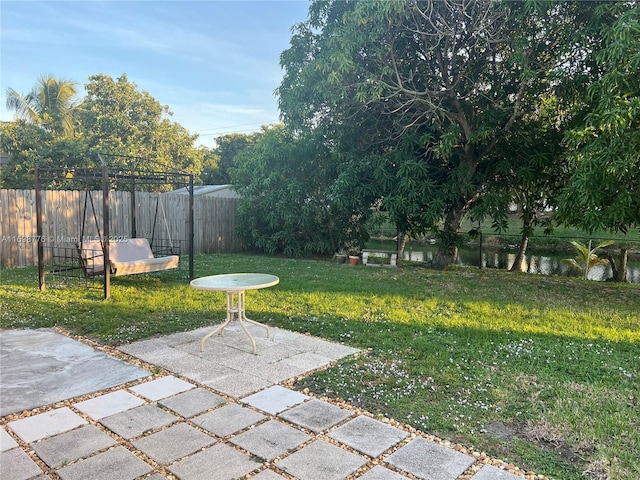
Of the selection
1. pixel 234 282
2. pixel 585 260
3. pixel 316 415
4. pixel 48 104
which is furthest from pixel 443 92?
pixel 48 104

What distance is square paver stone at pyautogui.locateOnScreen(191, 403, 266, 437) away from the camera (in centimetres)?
229

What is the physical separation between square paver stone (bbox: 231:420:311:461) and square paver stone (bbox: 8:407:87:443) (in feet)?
3.15

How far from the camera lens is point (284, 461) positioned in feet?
6.53

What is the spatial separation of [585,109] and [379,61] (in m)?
3.31

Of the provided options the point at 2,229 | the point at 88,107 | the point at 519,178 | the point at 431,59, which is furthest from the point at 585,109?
the point at 88,107

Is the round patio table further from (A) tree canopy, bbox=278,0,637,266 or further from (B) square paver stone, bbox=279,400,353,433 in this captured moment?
(A) tree canopy, bbox=278,0,637,266

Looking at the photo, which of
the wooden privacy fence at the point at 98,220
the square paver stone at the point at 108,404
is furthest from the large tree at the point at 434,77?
the square paver stone at the point at 108,404

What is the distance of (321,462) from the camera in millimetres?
1984

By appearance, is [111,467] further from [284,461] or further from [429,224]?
[429,224]

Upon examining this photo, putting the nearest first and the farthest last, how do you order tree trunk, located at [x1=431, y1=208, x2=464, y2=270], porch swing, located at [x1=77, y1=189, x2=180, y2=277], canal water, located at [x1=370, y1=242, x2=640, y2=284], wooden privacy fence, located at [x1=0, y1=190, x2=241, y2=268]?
porch swing, located at [x1=77, y1=189, x2=180, y2=277]
wooden privacy fence, located at [x1=0, y1=190, x2=241, y2=268]
tree trunk, located at [x1=431, y1=208, x2=464, y2=270]
canal water, located at [x1=370, y1=242, x2=640, y2=284]

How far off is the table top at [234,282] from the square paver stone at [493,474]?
2.16 m

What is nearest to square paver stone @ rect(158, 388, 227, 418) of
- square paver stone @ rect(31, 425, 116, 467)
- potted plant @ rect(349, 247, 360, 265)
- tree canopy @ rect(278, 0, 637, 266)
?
square paver stone @ rect(31, 425, 116, 467)

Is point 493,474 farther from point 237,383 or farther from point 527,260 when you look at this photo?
point 527,260

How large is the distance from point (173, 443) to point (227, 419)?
1.11 feet
